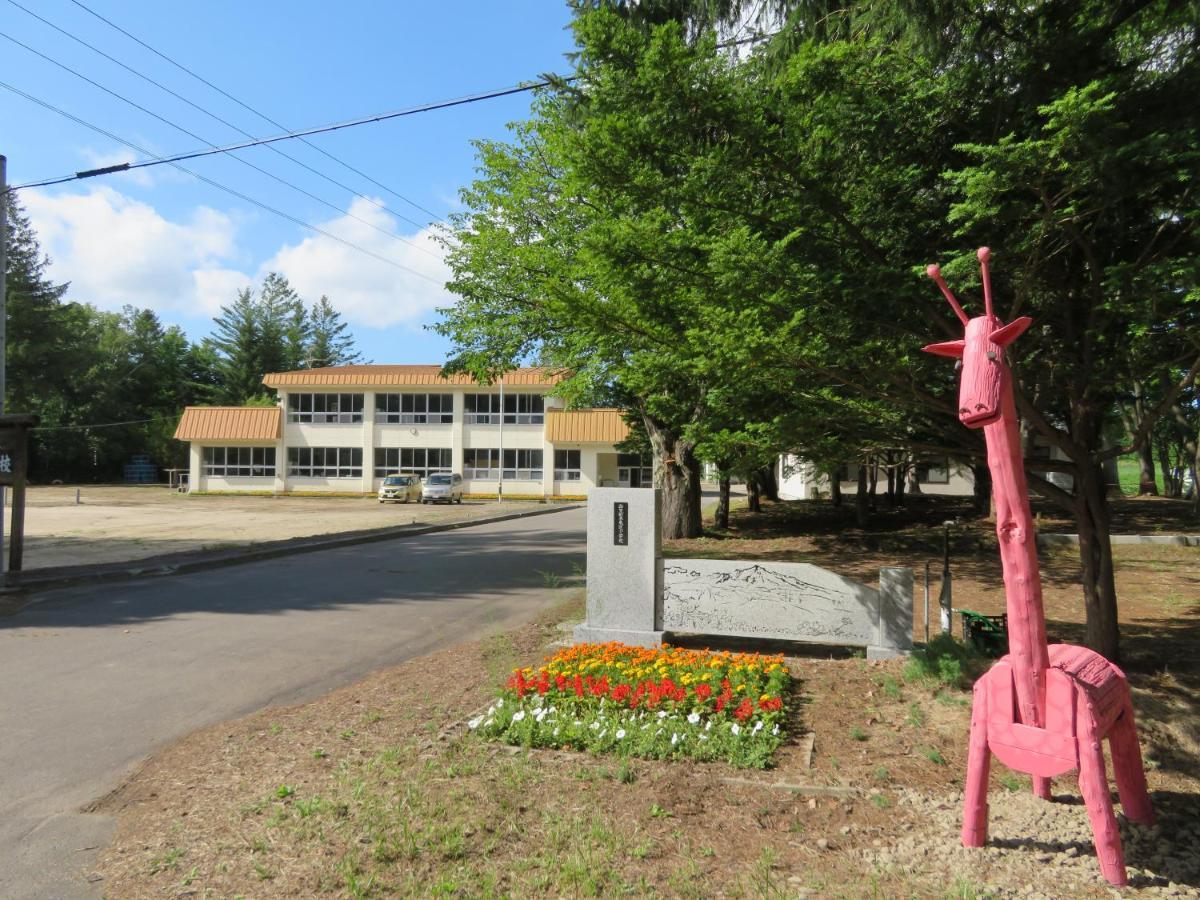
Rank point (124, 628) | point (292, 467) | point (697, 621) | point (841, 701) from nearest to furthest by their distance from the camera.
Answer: point (841, 701), point (697, 621), point (124, 628), point (292, 467)

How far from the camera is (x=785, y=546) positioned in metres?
18.0

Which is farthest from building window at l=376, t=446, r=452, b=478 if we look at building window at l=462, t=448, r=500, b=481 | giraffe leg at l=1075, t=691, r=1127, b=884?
giraffe leg at l=1075, t=691, r=1127, b=884

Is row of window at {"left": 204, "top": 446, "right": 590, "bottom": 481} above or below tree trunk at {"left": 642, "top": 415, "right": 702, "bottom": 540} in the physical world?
above

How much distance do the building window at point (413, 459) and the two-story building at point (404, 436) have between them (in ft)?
0.20

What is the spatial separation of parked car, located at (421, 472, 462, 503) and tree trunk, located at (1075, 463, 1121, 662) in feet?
123

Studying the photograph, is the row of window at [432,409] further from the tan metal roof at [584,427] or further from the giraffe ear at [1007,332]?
the giraffe ear at [1007,332]

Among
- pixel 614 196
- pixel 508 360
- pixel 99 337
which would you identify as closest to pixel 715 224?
pixel 614 196

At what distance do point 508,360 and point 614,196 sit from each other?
10655mm

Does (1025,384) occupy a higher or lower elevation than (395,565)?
higher

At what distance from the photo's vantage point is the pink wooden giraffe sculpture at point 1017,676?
3492mm

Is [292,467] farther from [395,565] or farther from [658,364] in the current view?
[658,364]

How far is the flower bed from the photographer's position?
497 centimetres

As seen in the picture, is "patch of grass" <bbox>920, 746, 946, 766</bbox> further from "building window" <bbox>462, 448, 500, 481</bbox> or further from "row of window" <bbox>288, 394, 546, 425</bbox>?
"building window" <bbox>462, 448, 500, 481</bbox>

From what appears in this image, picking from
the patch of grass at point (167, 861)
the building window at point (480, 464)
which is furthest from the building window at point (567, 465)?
the patch of grass at point (167, 861)
